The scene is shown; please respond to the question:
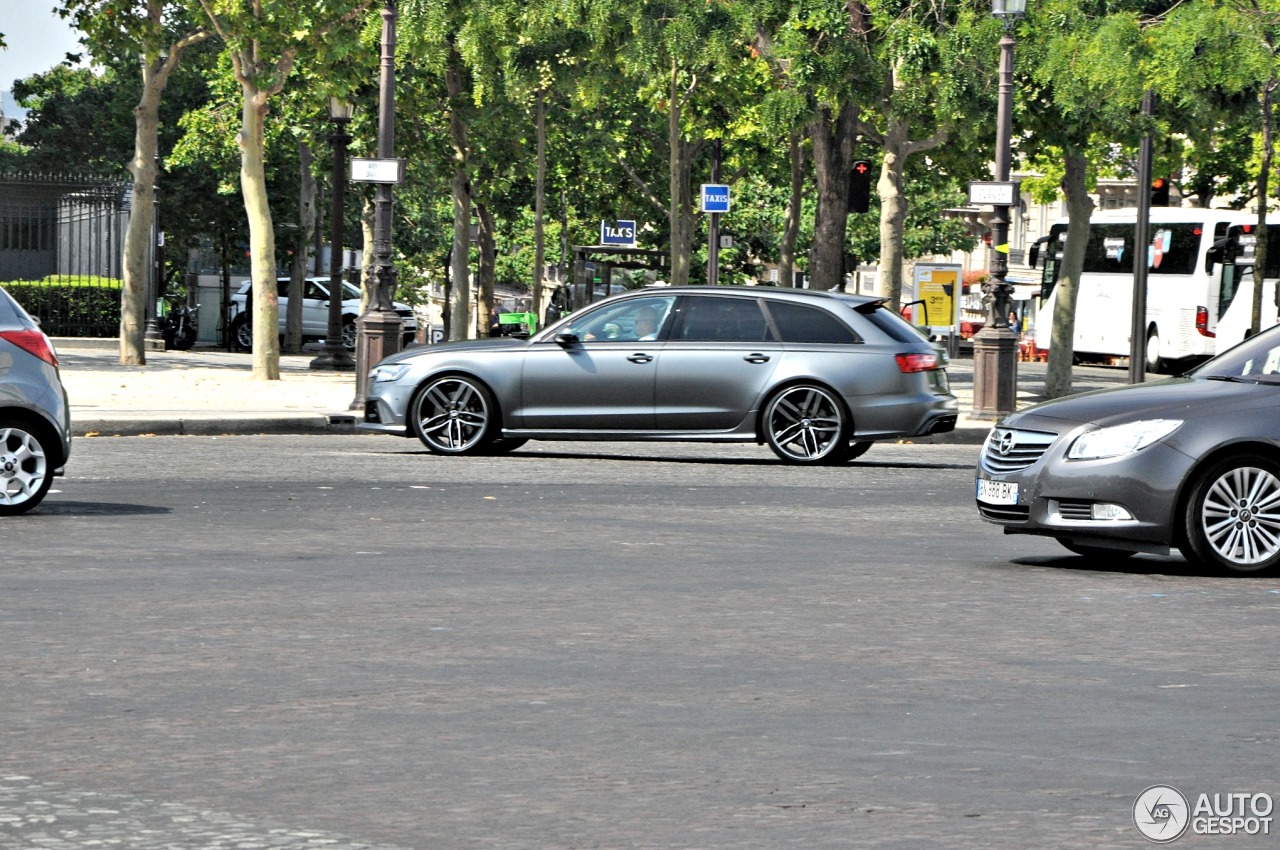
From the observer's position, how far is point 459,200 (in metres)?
40.0

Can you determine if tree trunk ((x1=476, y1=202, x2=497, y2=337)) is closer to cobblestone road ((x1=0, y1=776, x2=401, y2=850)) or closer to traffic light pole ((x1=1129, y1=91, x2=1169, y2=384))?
traffic light pole ((x1=1129, y1=91, x2=1169, y2=384))

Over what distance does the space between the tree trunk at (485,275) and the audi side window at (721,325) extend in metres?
25.4

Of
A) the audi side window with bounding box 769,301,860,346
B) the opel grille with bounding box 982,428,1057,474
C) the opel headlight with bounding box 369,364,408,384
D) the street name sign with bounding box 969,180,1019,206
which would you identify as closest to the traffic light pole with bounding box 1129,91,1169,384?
the street name sign with bounding box 969,180,1019,206

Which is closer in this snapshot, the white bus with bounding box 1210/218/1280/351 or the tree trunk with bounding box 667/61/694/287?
the tree trunk with bounding box 667/61/694/287

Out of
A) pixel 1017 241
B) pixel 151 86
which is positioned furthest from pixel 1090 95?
pixel 1017 241

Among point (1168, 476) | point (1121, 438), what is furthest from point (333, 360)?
point (1168, 476)

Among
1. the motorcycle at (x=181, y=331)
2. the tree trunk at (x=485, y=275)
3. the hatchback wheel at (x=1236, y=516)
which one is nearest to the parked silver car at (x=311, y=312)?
the motorcycle at (x=181, y=331)

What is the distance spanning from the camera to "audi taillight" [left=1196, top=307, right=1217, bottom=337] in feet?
166

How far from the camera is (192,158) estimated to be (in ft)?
141

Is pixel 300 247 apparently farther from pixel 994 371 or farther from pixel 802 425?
pixel 802 425

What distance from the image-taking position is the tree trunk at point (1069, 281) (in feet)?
104

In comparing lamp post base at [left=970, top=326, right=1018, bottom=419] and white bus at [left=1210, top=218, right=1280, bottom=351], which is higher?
white bus at [left=1210, top=218, right=1280, bottom=351]

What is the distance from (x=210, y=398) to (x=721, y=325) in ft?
27.4

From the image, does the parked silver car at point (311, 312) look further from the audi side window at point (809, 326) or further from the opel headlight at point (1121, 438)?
the opel headlight at point (1121, 438)
